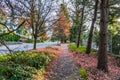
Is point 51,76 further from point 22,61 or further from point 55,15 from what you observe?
point 55,15

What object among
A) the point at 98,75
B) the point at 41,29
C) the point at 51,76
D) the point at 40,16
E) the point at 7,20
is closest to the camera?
the point at 7,20

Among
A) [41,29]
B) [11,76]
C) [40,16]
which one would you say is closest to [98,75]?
[11,76]

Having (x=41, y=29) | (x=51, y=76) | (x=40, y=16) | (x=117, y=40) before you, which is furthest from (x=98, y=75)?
(x=117, y=40)

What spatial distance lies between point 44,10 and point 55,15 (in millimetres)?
2435

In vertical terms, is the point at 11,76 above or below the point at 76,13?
below

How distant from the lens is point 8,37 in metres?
4.68

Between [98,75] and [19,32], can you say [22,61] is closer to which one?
[98,75]

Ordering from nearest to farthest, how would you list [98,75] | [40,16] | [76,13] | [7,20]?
1. [7,20]
2. [98,75]
3. [40,16]
4. [76,13]

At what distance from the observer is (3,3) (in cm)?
489

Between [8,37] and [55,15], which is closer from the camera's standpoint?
[8,37]

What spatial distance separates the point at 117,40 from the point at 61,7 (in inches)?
387

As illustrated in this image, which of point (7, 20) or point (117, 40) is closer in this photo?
point (7, 20)

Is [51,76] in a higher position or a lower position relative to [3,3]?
lower

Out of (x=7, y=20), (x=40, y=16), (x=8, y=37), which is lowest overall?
(x=8, y=37)
